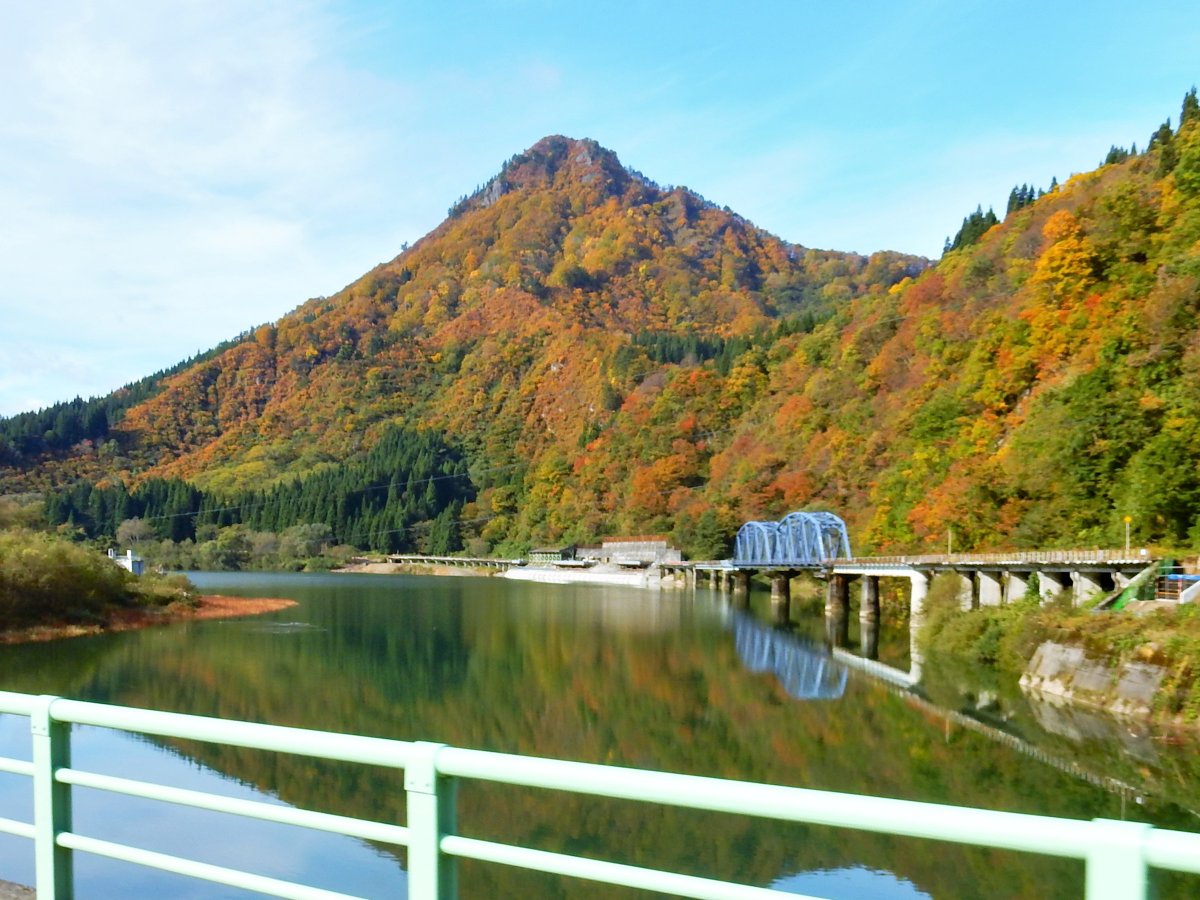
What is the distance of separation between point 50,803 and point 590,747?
15935 mm

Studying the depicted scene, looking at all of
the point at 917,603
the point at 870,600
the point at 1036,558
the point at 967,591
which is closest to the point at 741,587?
the point at 870,600

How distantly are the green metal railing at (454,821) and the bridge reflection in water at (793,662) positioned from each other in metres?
22.5

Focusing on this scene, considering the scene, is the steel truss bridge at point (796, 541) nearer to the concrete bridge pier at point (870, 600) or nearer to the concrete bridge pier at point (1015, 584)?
the concrete bridge pier at point (870, 600)

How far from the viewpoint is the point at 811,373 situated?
8475cm

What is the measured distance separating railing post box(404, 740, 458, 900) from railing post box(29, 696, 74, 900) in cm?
142

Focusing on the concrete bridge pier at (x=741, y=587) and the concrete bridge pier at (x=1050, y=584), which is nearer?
the concrete bridge pier at (x=1050, y=584)

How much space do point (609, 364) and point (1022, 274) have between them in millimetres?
72904

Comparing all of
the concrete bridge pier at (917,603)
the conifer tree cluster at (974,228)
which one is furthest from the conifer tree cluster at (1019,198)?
the concrete bridge pier at (917,603)

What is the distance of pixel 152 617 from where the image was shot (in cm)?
4094

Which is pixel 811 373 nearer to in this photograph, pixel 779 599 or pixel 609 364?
pixel 779 599

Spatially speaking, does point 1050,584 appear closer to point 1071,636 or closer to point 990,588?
point 990,588

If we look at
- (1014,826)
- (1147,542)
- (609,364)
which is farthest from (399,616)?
(609,364)

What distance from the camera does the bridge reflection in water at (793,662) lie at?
25984 millimetres

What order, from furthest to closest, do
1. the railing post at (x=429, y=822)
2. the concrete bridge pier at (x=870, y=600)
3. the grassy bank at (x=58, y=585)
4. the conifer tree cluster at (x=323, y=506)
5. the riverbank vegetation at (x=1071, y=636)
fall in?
1. the conifer tree cluster at (x=323, y=506)
2. the concrete bridge pier at (x=870, y=600)
3. the grassy bank at (x=58, y=585)
4. the riverbank vegetation at (x=1071, y=636)
5. the railing post at (x=429, y=822)
